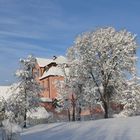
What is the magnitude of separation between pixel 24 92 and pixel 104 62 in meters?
11.2

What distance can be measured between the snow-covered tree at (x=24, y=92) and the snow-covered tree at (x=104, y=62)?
7.38 metres

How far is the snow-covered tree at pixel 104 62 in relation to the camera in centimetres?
5059

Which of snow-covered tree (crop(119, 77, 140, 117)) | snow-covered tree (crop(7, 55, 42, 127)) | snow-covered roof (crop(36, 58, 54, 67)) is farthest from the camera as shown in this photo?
snow-covered roof (crop(36, 58, 54, 67))

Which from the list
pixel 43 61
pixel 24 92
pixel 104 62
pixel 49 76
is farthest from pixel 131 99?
pixel 43 61

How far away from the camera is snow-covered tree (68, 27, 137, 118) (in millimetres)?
50594

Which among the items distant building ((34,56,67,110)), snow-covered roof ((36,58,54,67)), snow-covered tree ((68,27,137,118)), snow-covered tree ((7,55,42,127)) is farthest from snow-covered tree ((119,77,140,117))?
snow-covered roof ((36,58,54,67))

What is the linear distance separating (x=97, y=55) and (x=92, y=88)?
14.7 feet

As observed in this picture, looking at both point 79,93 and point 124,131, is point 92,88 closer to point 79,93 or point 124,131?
point 79,93

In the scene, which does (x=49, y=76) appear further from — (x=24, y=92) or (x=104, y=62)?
(x=24, y=92)

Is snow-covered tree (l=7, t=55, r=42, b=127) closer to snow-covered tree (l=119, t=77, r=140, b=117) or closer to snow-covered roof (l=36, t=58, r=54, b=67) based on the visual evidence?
snow-covered tree (l=119, t=77, r=140, b=117)

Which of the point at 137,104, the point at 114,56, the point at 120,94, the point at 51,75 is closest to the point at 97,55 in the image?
the point at 114,56

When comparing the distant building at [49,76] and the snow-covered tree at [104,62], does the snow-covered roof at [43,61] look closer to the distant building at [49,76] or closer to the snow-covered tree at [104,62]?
the distant building at [49,76]

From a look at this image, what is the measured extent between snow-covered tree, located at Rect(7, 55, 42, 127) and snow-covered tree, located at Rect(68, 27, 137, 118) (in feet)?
24.2

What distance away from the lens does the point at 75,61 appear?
173ft
